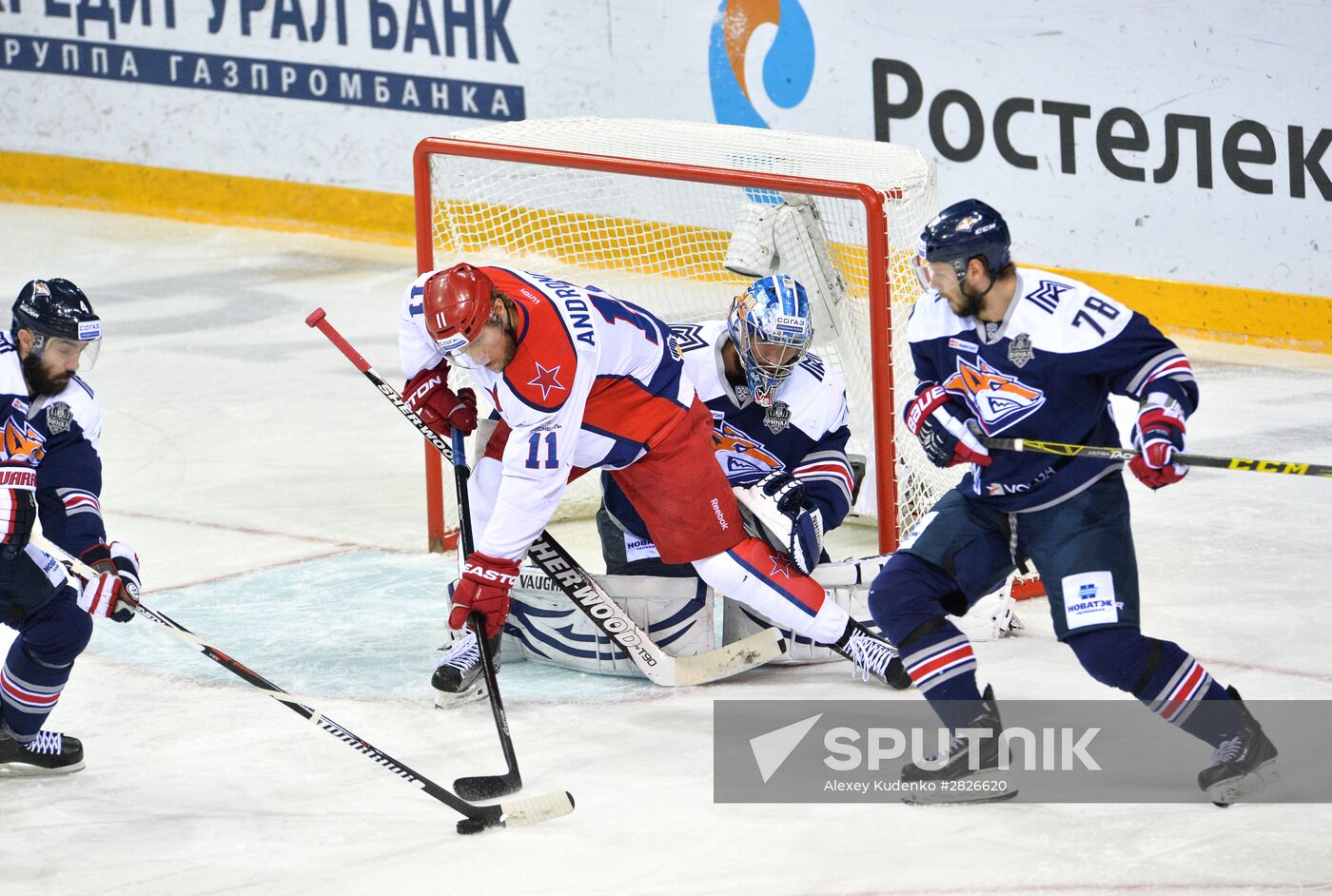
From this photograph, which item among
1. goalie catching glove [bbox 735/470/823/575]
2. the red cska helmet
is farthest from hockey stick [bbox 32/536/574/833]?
goalie catching glove [bbox 735/470/823/575]

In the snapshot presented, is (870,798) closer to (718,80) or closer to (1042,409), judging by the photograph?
(1042,409)

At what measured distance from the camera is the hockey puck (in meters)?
3.84

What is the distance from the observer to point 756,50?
905 centimetres

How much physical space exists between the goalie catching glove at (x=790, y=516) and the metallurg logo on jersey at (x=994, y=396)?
2.73 ft

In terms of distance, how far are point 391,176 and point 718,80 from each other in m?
2.14

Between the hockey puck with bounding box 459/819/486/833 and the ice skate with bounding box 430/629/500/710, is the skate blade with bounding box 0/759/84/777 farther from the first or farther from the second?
the hockey puck with bounding box 459/819/486/833

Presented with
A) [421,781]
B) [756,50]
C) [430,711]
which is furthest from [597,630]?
[756,50]

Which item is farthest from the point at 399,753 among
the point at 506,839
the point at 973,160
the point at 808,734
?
the point at 973,160

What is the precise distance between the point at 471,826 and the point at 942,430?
1.17 m

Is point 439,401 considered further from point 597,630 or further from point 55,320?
point 55,320

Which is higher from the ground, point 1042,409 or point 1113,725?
point 1042,409

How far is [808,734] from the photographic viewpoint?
Answer: 4.36m

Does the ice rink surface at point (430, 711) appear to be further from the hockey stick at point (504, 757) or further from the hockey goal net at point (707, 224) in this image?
the hockey goal net at point (707, 224)

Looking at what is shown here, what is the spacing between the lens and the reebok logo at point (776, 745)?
4.16 metres
